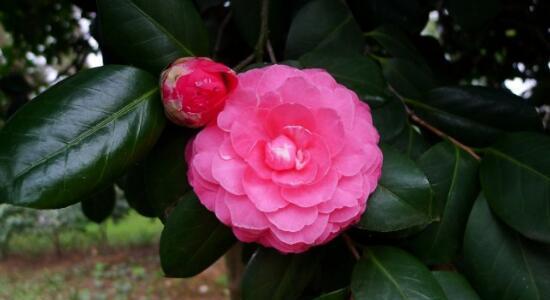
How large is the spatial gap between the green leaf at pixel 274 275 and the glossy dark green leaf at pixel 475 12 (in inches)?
21.1

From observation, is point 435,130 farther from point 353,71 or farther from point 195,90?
point 195,90

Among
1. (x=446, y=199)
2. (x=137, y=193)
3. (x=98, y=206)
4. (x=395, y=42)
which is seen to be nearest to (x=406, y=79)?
(x=395, y=42)

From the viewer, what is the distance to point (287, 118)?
1.73ft

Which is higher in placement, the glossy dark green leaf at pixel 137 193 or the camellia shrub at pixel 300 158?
the camellia shrub at pixel 300 158

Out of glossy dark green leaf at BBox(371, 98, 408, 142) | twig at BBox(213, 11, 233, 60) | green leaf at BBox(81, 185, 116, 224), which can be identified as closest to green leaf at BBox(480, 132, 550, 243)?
glossy dark green leaf at BBox(371, 98, 408, 142)

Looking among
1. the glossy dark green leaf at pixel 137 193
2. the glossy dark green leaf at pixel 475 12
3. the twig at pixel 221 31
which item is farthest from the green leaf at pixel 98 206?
the glossy dark green leaf at pixel 475 12

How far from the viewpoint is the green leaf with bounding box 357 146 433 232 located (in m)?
0.55

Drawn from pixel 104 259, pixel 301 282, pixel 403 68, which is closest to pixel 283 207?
pixel 301 282

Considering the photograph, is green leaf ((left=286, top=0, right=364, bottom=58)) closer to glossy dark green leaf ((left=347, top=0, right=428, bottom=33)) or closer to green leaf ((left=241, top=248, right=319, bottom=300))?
glossy dark green leaf ((left=347, top=0, right=428, bottom=33))

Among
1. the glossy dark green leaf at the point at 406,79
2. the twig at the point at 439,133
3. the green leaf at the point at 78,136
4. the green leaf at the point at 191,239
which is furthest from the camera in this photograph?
the glossy dark green leaf at the point at 406,79

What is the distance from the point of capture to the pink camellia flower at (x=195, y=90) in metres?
0.52

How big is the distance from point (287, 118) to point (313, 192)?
8 centimetres

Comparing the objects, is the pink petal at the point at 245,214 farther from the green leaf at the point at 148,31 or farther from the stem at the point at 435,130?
the stem at the point at 435,130

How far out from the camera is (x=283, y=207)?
51 cm
